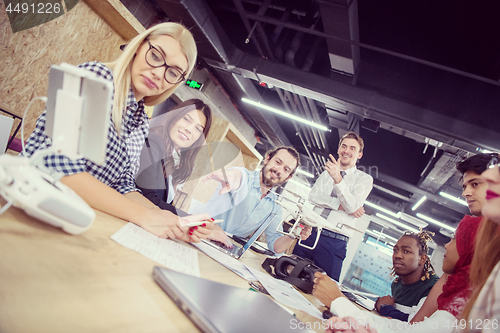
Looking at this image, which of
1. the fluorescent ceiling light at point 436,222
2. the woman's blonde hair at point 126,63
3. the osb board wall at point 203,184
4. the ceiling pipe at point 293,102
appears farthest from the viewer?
the fluorescent ceiling light at point 436,222

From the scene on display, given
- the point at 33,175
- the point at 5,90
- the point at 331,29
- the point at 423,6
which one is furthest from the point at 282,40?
the point at 33,175

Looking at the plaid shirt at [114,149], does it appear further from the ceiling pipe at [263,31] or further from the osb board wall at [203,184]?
the osb board wall at [203,184]

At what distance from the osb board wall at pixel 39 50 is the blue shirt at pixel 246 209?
2.06 m

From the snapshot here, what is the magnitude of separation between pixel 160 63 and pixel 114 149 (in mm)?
385

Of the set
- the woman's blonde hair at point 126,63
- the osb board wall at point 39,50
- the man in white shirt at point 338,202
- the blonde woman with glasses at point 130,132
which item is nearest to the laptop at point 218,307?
the blonde woman with glasses at point 130,132

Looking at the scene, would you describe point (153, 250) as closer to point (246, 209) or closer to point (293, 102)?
point (246, 209)

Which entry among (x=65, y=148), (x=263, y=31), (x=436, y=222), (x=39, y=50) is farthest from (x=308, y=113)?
(x=436, y=222)

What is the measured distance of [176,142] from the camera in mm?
2111

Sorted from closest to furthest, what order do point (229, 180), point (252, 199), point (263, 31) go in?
point (229, 180)
point (252, 199)
point (263, 31)

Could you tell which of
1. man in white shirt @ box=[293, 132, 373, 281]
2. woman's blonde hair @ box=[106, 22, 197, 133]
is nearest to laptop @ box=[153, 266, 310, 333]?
woman's blonde hair @ box=[106, 22, 197, 133]

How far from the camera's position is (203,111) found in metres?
2.14

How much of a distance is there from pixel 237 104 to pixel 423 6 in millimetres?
4446

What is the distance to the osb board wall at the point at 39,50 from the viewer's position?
264 centimetres

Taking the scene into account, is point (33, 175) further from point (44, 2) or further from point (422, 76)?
point (422, 76)
